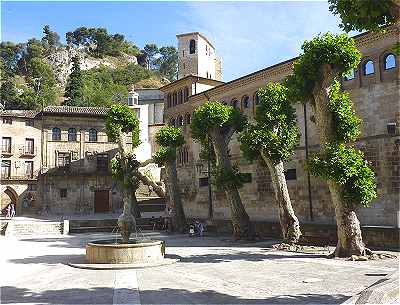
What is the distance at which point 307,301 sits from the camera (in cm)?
958

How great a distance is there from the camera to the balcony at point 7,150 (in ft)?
136

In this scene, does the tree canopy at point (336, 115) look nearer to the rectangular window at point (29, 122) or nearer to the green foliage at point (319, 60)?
the green foliage at point (319, 60)

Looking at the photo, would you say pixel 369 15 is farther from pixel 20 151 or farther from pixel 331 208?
pixel 20 151

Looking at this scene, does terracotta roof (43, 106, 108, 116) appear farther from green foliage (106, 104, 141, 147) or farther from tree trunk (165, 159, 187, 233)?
green foliage (106, 104, 141, 147)

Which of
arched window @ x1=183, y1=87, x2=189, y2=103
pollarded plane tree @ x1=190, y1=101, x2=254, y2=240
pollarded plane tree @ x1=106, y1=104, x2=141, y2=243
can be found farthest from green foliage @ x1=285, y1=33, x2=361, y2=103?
arched window @ x1=183, y1=87, x2=189, y2=103

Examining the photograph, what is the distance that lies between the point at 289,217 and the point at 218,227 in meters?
9.11

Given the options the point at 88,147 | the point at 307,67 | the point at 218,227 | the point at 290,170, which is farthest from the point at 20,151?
the point at 307,67

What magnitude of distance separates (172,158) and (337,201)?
51.0 ft

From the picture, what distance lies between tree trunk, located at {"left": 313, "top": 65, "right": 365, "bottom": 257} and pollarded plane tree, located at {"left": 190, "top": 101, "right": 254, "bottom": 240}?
7.96 metres

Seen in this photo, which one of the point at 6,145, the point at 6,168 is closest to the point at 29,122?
the point at 6,145

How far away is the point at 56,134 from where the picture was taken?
147 ft

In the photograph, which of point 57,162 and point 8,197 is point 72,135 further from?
point 8,197

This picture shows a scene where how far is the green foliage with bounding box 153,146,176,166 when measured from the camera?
2930cm

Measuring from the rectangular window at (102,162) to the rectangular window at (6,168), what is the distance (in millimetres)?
9160
